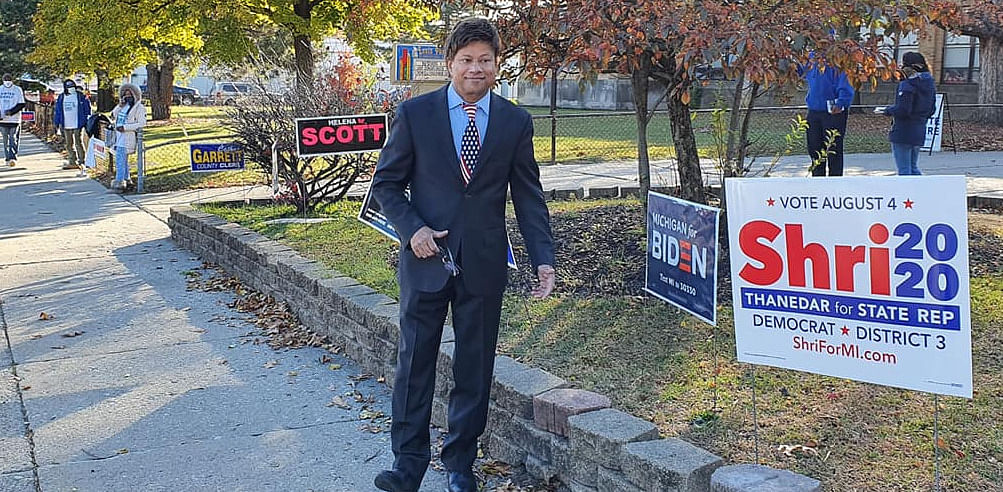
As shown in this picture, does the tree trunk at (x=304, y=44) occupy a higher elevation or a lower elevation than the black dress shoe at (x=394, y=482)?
higher

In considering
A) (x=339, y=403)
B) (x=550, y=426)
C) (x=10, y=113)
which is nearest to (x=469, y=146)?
(x=550, y=426)

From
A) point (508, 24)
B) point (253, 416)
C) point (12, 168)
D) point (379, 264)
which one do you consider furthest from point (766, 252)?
point (12, 168)

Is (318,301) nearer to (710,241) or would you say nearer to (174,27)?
(710,241)

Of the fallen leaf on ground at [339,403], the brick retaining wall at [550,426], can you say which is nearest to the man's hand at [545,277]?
the brick retaining wall at [550,426]

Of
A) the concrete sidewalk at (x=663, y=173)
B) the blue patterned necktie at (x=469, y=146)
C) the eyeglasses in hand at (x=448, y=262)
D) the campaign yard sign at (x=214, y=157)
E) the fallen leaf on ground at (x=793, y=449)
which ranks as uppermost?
the blue patterned necktie at (x=469, y=146)

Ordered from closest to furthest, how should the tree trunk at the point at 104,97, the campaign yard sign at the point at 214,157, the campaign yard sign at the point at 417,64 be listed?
the campaign yard sign at the point at 214,157
the campaign yard sign at the point at 417,64
the tree trunk at the point at 104,97

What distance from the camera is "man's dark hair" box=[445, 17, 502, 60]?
163 inches

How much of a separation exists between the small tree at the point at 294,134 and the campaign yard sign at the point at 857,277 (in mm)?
7376

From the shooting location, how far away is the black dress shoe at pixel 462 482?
4.44m

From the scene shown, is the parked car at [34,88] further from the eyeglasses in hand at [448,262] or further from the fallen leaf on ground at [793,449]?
the fallen leaf on ground at [793,449]

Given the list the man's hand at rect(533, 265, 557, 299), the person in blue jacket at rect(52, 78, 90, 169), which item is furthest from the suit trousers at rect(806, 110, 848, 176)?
the person in blue jacket at rect(52, 78, 90, 169)

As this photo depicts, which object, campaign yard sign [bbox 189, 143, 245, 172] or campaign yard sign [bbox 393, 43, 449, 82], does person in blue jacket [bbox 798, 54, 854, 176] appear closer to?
campaign yard sign [bbox 189, 143, 245, 172]

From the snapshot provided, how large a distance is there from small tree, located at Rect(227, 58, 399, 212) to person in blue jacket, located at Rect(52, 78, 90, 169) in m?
10.0

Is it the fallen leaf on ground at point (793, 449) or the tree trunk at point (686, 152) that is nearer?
the fallen leaf on ground at point (793, 449)
